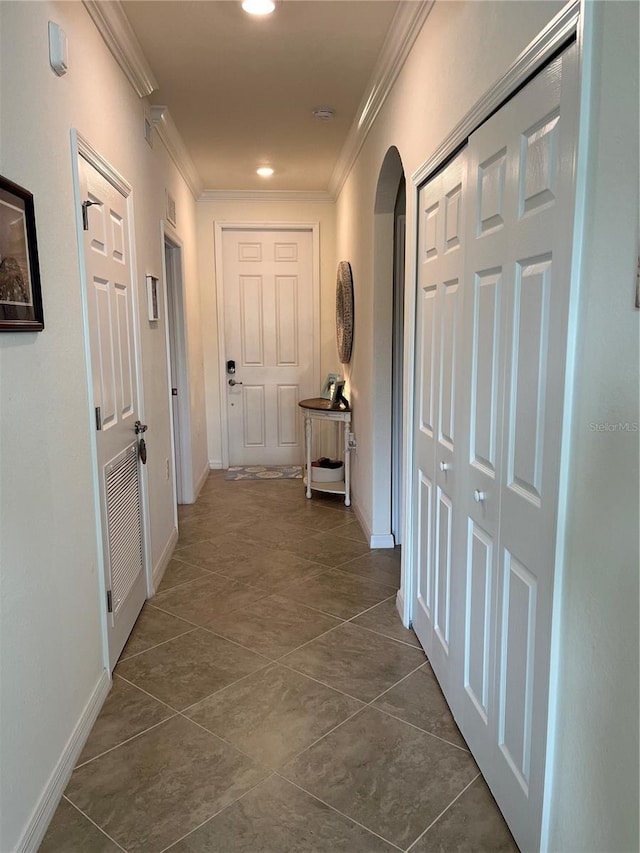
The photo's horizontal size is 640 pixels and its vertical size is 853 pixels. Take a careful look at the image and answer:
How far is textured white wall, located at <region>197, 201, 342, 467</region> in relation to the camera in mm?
5555

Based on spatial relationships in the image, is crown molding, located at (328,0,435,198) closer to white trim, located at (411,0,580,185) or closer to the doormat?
white trim, located at (411,0,580,185)

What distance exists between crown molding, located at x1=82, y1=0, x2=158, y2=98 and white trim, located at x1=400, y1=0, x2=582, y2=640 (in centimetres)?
133

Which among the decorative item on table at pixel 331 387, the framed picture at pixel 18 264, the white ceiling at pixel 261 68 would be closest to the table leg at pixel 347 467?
the decorative item on table at pixel 331 387

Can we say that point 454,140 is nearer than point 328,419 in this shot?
Yes

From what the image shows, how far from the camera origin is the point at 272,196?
551 cm

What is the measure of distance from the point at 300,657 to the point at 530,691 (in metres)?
1.26

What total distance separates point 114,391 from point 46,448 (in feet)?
2.60

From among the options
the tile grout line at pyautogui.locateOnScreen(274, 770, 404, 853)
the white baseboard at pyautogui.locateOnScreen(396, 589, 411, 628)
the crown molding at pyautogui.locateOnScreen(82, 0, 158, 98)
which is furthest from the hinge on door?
the white baseboard at pyautogui.locateOnScreen(396, 589, 411, 628)

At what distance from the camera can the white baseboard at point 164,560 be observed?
3.19m

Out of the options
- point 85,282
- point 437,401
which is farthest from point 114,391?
point 437,401

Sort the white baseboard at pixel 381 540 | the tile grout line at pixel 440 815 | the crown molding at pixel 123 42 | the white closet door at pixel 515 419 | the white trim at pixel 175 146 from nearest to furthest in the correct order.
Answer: the white closet door at pixel 515 419, the tile grout line at pixel 440 815, the crown molding at pixel 123 42, the white trim at pixel 175 146, the white baseboard at pixel 381 540

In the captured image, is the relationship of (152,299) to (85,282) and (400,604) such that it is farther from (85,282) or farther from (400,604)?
(400,604)

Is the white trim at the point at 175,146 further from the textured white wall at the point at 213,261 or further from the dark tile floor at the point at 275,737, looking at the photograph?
the dark tile floor at the point at 275,737

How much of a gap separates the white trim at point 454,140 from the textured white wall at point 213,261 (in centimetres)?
301
